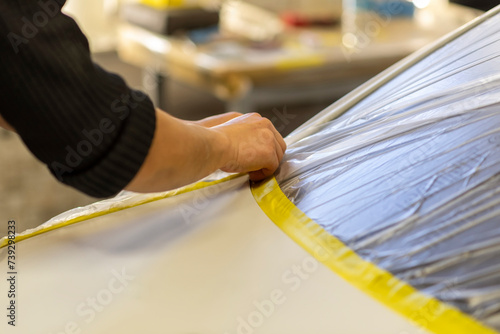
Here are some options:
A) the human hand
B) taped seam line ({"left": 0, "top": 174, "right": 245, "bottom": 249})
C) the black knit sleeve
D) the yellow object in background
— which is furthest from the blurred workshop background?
the black knit sleeve

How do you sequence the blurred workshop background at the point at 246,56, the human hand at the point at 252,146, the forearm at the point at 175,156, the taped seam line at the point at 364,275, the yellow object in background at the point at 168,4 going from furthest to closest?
the yellow object in background at the point at 168,4 → the blurred workshop background at the point at 246,56 → the human hand at the point at 252,146 → the forearm at the point at 175,156 → the taped seam line at the point at 364,275

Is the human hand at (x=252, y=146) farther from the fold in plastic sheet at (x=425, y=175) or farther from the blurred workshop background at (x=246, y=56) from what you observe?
the blurred workshop background at (x=246, y=56)

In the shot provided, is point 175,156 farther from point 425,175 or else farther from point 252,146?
point 425,175

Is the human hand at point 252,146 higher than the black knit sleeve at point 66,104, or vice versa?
the black knit sleeve at point 66,104

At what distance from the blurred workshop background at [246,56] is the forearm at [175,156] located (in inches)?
50.3

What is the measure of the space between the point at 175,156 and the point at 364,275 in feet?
0.77

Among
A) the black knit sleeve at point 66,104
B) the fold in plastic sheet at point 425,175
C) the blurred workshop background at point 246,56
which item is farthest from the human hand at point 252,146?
the blurred workshop background at point 246,56

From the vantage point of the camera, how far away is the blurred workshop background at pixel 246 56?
7.85 feet

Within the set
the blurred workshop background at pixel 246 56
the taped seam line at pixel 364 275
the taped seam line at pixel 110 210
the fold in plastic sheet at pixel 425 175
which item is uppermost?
the fold in plastic sheet at pixel 425 175

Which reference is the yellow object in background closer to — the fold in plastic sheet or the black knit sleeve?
the fold in plastic sheet

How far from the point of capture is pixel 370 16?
3.24 m

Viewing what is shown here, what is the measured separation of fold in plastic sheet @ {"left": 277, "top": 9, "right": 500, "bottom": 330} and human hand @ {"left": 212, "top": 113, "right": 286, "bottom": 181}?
0.03 metres

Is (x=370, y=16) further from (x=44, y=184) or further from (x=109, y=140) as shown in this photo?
(x=109, y=140)

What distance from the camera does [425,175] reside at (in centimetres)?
75
